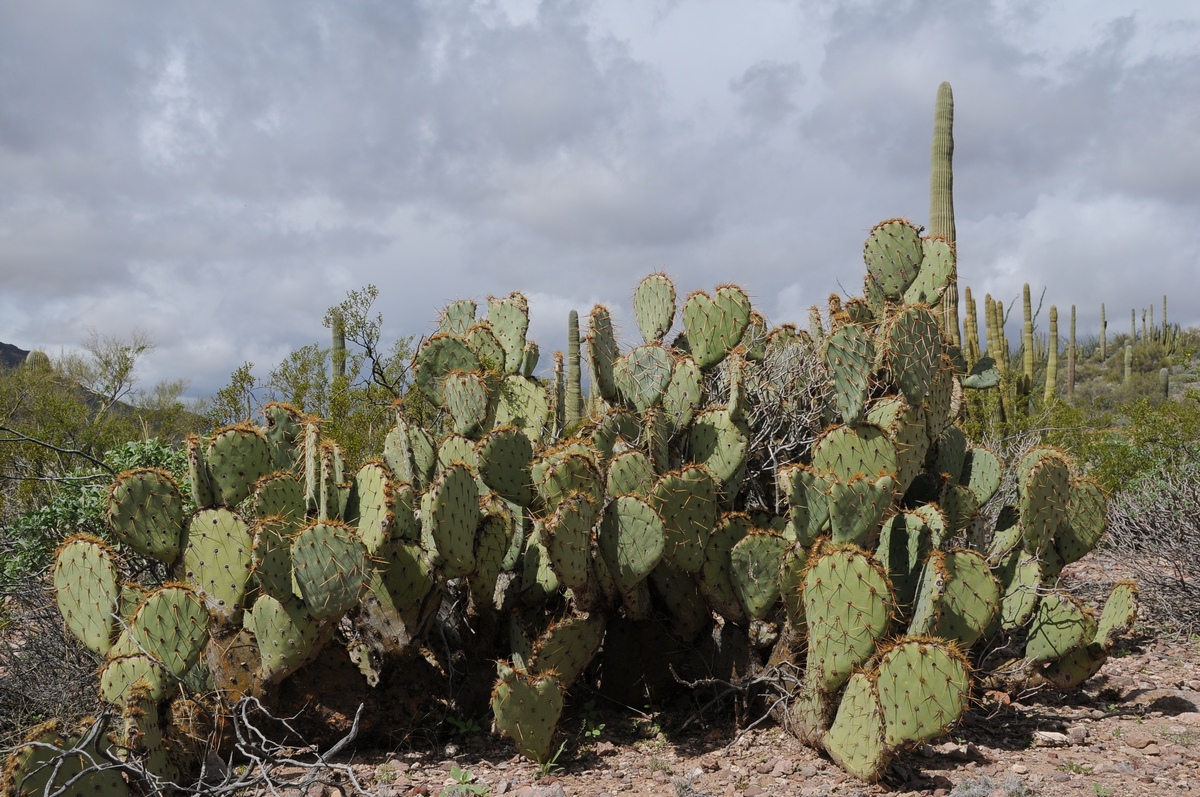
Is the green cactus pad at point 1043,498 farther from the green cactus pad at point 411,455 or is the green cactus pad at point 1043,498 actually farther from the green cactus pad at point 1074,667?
the green cactus pad at point 411,455

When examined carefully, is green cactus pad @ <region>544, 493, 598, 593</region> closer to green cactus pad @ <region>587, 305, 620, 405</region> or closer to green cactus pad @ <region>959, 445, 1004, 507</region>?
green cactus pad @ <region>587, 305, 620, 405</region>

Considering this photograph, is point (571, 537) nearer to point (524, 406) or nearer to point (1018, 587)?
point (524, 406)

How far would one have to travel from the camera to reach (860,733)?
11.8 feet

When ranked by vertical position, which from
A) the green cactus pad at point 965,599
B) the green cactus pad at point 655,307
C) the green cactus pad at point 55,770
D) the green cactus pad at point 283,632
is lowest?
the green cactus pad at point 55,770

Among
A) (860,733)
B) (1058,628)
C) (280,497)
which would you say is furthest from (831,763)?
(280,497)

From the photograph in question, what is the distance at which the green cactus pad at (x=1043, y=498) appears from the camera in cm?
427

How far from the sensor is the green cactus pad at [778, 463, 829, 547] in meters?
3.93

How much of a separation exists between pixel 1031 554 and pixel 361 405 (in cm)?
743

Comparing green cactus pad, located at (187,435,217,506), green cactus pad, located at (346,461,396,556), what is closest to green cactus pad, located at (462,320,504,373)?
green cactus pad, located at (346,461,396,556)

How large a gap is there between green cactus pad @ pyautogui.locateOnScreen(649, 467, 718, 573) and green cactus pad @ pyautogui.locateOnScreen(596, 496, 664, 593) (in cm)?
11

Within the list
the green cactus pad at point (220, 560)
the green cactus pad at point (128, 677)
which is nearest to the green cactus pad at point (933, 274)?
the green cactus pad at point (220, 560)

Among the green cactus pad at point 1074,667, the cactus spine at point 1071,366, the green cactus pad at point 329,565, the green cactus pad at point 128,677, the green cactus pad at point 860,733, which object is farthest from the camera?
the cactus spine at point 1071,366

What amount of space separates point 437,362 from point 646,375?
124cm

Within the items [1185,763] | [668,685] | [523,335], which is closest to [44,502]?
[523,335]
